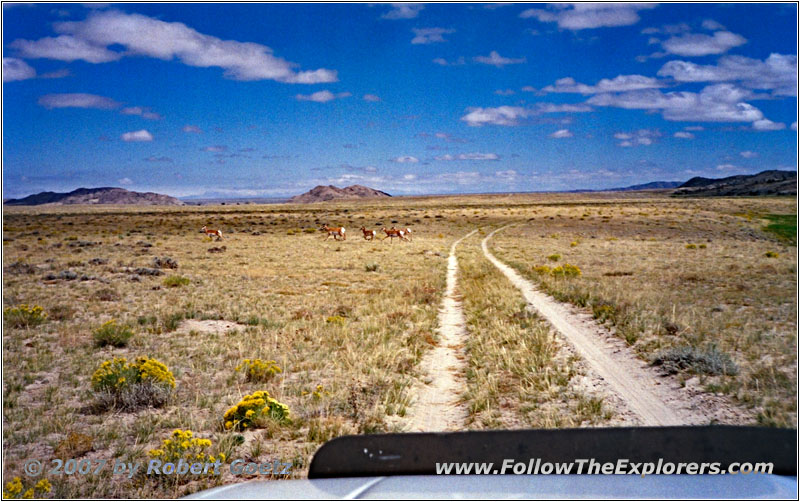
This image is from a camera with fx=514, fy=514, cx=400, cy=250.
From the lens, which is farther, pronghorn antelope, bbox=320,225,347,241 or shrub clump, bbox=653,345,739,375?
pronghorn antelope, bbox=320,225,347,241

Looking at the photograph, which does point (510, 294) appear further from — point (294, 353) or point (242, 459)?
point (242, 459)

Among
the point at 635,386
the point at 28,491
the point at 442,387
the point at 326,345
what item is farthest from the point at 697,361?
the point at 28,491

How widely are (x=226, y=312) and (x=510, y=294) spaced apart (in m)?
8.04

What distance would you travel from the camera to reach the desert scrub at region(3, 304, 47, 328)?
12.2m

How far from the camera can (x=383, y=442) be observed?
111 inches

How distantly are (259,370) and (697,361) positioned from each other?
22.5 ft

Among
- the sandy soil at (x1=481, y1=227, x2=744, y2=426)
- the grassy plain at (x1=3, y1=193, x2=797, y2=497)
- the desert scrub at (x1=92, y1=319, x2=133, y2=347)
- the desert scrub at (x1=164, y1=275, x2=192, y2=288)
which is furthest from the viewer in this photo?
the desert scrub at (x1=164, y1=275, x2=192, y2=288)

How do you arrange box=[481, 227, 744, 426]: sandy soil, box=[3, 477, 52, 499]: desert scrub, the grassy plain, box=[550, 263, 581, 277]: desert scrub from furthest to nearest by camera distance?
1. box=[550, 263, 581, 277]: desert scrub
2. box=[481, 227, 744, 426]: sandy soil
3. the grassy plain
4. box=[3, 477, 52, 499]: desert scrub

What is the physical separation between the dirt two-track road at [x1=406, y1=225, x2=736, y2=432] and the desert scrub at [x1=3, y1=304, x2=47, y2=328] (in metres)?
9.71

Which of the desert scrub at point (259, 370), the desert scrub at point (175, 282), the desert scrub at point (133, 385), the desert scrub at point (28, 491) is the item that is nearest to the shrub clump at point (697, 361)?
the desert scrub at point (259, 370)

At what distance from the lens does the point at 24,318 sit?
1234 cm

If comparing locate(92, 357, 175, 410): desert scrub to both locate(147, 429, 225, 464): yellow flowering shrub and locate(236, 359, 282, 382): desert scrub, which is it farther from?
locate(147, 429, 225, 464): yellow flowering shrub

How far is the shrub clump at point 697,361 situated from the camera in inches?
300

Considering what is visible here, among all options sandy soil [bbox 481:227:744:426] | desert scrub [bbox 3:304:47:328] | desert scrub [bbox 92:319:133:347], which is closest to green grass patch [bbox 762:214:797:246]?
sandy soil [bbox 481:227:744:426]
